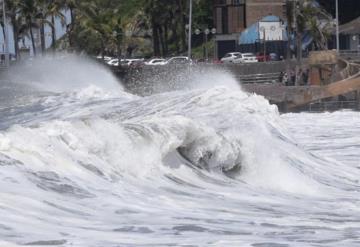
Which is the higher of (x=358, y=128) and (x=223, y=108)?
(x=223, y=108)

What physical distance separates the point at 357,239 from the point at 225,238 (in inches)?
58.5

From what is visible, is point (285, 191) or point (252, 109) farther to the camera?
point (252, 109)

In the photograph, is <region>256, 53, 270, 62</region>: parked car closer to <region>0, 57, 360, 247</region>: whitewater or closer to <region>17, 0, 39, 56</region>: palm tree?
<region>17, 0, 39, 56</region>: palm tree

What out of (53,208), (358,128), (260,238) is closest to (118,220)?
(53,208)

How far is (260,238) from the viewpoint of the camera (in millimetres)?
10852

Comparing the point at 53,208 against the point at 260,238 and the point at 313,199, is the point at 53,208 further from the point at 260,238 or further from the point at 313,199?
the point at 313,199

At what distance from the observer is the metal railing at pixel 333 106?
3866cm

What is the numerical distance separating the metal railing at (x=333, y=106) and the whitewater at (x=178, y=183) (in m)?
17.1

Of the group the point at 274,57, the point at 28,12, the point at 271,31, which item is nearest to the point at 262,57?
the point at 274,57

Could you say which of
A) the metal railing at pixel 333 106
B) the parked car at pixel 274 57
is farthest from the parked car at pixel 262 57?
the metal railing at pixel 333 106

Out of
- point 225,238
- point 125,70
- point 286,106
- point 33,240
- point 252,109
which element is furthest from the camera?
point 125,70

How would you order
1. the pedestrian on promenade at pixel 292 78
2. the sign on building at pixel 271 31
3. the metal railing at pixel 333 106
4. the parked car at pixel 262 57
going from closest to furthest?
the metal railing at pixel 333 106 < the pedestrian on promenade at pixel 292 78 < the parked car at pixel 262 57 < the sign on building at pixel 271 31

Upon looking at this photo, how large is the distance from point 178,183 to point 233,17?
61.1m

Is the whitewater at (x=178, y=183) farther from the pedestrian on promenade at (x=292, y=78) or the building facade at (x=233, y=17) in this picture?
the building facade at (x=233, y=17)
